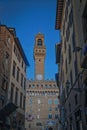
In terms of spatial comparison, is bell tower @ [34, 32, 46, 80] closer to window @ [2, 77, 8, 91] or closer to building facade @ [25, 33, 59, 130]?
building facade @ [25, 33, 59, 130]

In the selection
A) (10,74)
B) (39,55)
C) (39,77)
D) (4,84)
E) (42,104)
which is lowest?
(42,104)

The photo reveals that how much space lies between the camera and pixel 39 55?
305 feet

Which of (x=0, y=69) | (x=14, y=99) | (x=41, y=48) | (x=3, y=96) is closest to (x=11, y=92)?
(x=14, y=99)

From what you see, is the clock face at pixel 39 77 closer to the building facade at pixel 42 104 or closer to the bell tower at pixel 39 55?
the bell tower at pixel 39 55

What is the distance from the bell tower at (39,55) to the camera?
87.8 metres

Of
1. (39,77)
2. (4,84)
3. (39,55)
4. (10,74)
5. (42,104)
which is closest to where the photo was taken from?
(4,84)

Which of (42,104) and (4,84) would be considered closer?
(4,84)

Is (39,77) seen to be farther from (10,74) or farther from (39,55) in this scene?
(10,74)

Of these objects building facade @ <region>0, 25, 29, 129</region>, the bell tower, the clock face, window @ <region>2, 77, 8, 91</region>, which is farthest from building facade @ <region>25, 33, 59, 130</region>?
window @ <region>2, 77, 8, 91</region>

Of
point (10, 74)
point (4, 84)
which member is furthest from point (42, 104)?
point (4, 84)

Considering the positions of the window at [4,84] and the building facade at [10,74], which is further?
the window at [4,84]

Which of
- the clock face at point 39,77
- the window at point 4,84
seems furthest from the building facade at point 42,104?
the window at point 4,84

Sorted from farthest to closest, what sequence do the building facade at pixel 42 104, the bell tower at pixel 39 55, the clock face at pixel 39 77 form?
the bell tower at pixel 39 55 < the clock face at pixel 39 77 < the building facade at pixel 42 104

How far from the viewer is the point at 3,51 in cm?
2225
